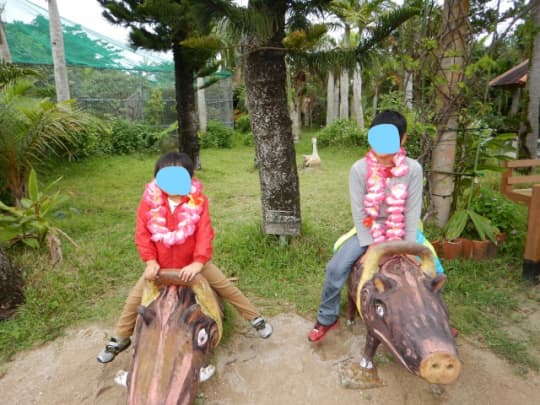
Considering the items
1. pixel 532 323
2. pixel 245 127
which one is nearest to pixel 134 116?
pixel 245 127

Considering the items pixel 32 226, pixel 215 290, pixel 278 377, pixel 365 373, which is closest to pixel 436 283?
pixel 365 373

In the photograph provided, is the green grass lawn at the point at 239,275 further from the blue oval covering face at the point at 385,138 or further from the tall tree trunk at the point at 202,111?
the tall tree trunk at the point at 202,111

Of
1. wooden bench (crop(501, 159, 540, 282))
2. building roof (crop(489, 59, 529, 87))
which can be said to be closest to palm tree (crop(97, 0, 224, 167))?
wooden bench (crop(501, 159, 540, 282))

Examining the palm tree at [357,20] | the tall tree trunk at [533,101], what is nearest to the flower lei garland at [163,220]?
the tall tree trunk at [533,101]

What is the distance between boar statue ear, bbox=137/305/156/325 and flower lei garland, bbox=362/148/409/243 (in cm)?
122

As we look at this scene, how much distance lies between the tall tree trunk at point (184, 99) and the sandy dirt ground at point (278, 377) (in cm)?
520

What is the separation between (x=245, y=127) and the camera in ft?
52.9

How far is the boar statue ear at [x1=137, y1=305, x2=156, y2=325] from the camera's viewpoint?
1746mm

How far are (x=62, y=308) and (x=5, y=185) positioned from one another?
6.43 ft

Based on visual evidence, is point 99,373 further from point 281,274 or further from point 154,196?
point 281,274

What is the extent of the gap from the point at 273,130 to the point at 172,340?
215 centimetres

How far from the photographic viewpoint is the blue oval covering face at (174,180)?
6.48ft

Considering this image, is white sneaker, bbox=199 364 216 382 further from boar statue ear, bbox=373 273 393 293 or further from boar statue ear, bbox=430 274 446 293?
boar statue ear, bbox=430 274 446 293

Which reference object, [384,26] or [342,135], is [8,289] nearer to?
[384,26]
